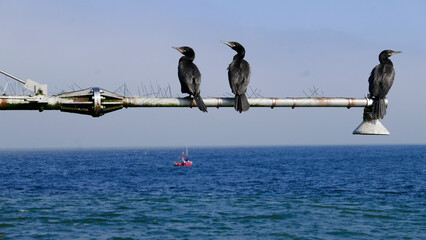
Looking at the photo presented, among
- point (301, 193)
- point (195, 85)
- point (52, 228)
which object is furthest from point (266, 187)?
point (195, 85)

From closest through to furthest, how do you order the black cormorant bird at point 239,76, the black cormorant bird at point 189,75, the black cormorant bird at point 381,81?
1. the black cormorant bird at point 239,76
2. the black cormorant bird at point 189,75
3. the black cormorant bird at point 381,81

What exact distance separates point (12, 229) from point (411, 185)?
277 feet

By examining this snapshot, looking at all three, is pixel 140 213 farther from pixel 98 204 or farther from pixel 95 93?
pixel 95 93

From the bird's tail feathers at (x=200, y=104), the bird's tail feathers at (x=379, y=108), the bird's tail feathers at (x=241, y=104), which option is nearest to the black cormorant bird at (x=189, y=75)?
the bird's tail feathers at (x=200, y=104)

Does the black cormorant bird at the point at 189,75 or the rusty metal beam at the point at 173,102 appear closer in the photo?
the rusty metal beam at the point at 173,102

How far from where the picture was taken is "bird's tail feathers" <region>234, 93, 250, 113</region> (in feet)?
29.4

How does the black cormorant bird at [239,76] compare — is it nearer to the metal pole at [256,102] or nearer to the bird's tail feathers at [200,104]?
→ the metal pole at [256,102]

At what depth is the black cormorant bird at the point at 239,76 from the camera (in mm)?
9141

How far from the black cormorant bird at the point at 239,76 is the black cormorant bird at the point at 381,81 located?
2970 millimetres

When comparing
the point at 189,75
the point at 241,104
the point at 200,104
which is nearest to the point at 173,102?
the point at 200,104

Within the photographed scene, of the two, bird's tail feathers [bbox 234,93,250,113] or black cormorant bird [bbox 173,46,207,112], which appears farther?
black cormorant bird [bbox 173,46,207,112]

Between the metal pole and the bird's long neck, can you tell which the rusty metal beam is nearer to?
the metal pole

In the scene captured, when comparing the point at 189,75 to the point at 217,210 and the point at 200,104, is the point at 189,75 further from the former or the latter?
the point at 217,210


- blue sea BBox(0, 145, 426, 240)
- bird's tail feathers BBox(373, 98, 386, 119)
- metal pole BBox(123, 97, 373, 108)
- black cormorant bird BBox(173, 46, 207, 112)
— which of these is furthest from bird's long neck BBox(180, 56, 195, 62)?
blue sea BBox(0, 145, 426, 240)
